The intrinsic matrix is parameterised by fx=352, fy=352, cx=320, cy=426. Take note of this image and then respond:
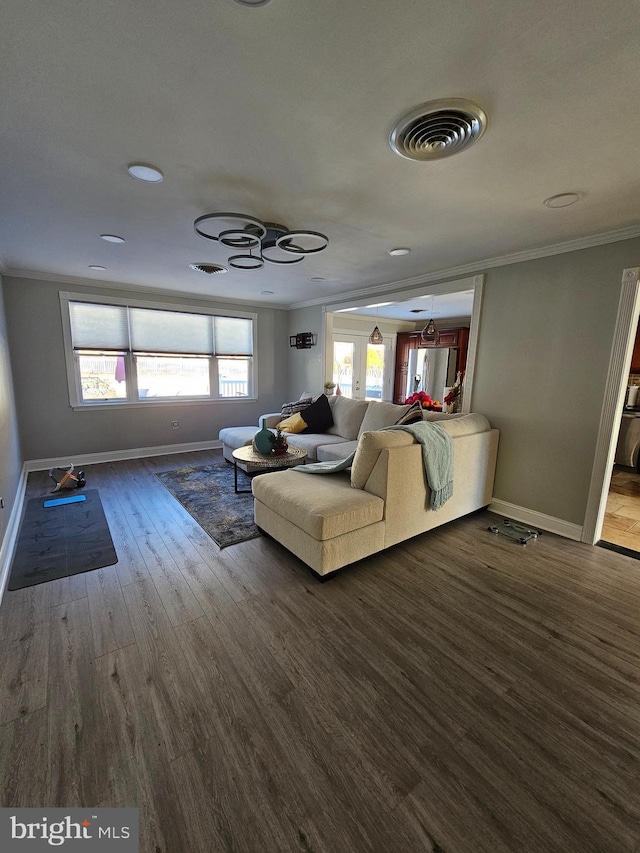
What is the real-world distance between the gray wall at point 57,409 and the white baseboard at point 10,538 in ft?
3.20

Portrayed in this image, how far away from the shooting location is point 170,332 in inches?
211

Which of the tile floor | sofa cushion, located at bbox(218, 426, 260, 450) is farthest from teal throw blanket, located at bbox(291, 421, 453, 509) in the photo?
sofa cushion, located at bbox(218, 426, 260, 450)

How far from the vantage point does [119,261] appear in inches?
146

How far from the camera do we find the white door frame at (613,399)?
8.68ft

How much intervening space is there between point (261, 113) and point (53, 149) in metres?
1.10

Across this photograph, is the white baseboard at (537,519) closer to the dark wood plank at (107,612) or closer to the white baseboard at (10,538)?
the dark wood plank at (107,612)

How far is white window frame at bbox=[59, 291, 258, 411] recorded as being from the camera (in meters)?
4.59

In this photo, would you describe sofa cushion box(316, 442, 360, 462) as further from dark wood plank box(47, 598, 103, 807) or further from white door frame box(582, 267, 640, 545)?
dark wood plank box(47, 598, 103, 807)

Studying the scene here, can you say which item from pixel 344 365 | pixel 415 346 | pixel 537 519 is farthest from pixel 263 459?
pixel 415 346

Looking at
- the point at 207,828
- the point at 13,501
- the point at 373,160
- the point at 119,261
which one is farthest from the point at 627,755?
the point at 119,261

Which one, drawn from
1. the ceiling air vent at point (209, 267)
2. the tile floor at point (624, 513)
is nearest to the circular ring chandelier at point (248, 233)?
the ceiling air vent at point (209, 267)

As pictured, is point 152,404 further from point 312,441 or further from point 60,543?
point 60,543

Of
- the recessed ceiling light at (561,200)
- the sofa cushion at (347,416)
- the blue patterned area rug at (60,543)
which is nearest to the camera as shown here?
the recessed ceiling light at (561,200)

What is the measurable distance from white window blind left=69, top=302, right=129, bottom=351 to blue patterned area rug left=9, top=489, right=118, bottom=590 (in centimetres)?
223
